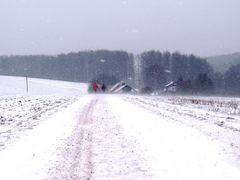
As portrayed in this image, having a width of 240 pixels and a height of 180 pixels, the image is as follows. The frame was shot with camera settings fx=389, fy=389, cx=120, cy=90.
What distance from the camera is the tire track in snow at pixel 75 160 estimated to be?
736 cm

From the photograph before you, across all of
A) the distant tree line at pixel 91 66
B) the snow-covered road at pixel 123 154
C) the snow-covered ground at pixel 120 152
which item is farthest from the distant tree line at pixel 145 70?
the snow-covered road at pixel 123 154

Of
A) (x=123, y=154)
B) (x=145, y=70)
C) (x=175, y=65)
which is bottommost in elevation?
(x=123, y=154)

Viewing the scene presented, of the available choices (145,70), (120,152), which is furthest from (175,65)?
(120,152)

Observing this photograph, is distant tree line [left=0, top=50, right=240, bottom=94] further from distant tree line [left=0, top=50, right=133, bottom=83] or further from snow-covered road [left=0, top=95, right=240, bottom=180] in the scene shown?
snow-covered road [left=0, top=95, right=240, bottom=180]

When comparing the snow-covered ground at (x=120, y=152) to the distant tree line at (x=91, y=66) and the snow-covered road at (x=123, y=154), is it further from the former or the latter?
the distant tree line at (x=91, y=66)

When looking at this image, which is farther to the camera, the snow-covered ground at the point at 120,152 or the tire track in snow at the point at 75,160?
the snow-covered ground at the point at 120,152

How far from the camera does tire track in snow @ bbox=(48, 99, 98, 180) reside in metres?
7.36

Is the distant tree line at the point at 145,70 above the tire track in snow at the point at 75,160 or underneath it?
above

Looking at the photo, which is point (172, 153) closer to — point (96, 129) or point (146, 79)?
point (96, 129)

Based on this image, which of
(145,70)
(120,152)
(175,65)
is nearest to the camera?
(120,152)

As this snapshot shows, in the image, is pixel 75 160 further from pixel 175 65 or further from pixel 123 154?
pixel 175 65

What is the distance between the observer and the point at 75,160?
8.65 meters

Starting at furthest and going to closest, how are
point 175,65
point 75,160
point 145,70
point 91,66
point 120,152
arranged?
1. point 91,66
2. point 175,65
3. point 145,70
4. point 120,152
5. point 75,160

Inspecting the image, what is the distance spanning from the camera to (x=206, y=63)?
164625 millimetres
